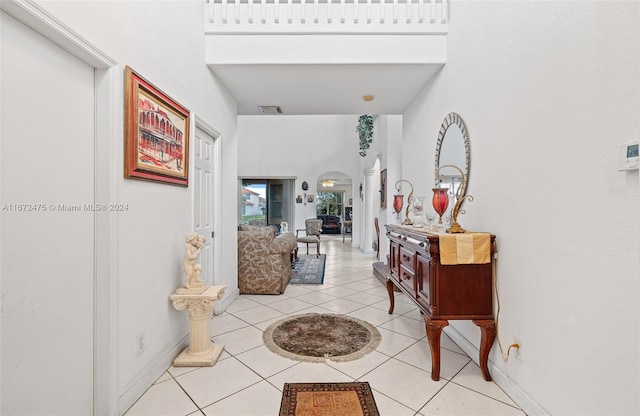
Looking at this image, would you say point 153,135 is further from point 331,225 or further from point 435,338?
point 331,225

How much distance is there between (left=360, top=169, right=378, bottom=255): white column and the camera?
317 inches

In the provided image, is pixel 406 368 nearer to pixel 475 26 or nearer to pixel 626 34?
pixel 626 34

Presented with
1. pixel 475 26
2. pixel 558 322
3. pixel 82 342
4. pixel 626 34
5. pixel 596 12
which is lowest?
pixel 82 342

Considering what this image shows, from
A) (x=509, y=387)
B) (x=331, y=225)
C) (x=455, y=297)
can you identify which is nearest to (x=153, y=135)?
(x=455, y=297)

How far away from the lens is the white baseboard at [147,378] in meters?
1.77

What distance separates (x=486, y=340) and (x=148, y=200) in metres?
2.51

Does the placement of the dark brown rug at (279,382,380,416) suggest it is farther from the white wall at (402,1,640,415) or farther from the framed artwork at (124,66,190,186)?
the framed artwork at (124,66,190,186)

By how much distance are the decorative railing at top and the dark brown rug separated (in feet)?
10.2

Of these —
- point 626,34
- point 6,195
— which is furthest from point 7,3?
point 626,34

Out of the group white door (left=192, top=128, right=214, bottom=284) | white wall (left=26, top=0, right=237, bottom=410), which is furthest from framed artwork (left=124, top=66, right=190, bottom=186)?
white door (left=192, top=128, right=214, bottom=284)

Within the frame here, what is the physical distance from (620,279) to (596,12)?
1168 millimetres

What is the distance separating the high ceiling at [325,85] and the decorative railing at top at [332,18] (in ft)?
1.10

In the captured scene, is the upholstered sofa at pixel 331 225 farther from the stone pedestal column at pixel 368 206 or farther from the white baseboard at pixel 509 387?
the white baseboard at pixel 509 387

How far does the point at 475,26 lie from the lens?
2416mm
